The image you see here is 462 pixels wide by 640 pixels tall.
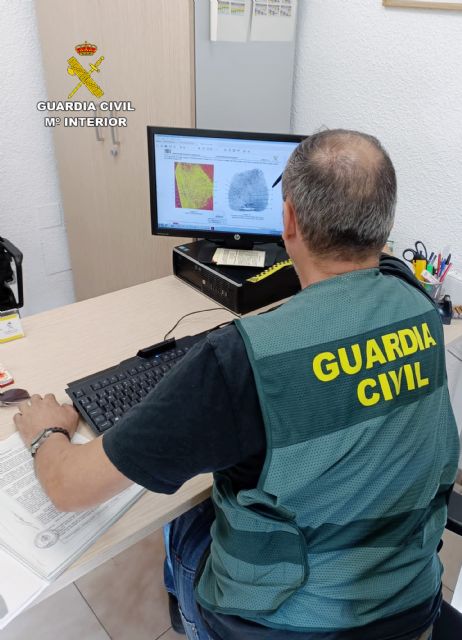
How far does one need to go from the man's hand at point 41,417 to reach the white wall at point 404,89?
48.2 inches

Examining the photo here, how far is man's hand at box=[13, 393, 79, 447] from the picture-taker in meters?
1.00

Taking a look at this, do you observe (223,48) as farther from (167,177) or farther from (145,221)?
(145,221)

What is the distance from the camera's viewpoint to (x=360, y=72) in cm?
172

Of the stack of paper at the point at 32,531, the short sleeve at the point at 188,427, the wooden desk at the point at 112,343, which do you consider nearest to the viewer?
the short sleeve at the point at 188,427

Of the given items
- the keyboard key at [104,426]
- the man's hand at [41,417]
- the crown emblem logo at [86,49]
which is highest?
the crown emblem logo at [86,49]

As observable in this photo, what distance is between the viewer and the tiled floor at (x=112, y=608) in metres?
1.46

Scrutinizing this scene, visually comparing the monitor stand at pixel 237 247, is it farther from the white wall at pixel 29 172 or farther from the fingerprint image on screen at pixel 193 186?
the white wall at pixel 29 172

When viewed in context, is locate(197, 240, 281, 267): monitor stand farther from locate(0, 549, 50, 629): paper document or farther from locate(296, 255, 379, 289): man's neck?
locate(0, 549, 50, 629): paper document

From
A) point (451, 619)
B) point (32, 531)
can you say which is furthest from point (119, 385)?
point (451, 619)

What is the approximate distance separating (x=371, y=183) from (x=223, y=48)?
3.62ft

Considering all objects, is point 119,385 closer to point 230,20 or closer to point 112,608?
point 112,608

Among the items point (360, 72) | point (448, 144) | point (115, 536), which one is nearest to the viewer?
point (115, 536)

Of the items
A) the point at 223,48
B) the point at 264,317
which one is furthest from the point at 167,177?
the point at 264,317

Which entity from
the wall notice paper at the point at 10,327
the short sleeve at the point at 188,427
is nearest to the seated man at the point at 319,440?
the short sleeve at the point at 188,427
